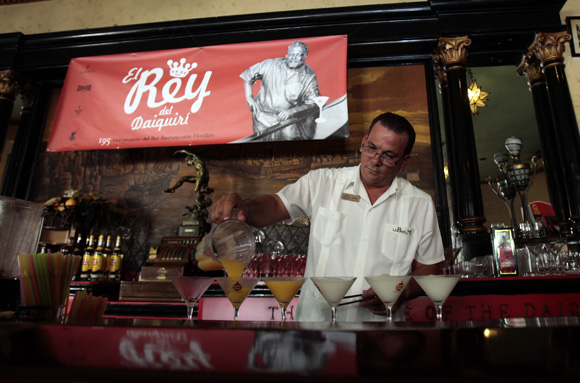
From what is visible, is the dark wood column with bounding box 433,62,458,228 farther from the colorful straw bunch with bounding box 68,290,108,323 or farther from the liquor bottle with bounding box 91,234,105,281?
the liquor bottle with bounding box 91,234,105,281

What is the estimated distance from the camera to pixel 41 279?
3.57 ft

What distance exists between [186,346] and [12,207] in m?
1.31

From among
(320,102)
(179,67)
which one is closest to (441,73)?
(320,102)

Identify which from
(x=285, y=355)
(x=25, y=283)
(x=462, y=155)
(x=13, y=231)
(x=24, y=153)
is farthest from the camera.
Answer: (x=24, y=153)

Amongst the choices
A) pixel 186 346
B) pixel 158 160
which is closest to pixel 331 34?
pixel 158 160

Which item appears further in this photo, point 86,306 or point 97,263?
point 97,263

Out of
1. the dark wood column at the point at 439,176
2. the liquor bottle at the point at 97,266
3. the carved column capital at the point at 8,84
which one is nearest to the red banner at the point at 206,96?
the carved column capital at the point at 8,84

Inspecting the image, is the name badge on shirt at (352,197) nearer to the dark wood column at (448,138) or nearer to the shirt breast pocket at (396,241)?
the shirt breast pocket at (396,241)

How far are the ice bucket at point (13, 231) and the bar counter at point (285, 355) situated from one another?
1054 millimetres

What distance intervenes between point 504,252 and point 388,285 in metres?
1.67

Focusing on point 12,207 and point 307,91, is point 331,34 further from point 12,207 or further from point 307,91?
point 12,207

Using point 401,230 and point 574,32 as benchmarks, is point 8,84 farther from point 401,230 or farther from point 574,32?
point 574,32

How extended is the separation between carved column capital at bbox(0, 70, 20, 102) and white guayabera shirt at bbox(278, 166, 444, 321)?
3729mm

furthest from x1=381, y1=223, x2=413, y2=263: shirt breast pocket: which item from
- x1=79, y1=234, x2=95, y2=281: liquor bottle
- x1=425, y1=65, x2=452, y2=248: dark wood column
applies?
x1=79, y1=234, x2=95, y2=281: liquor bottle
